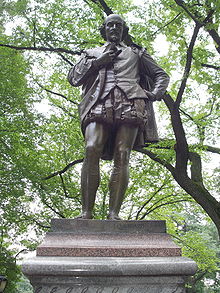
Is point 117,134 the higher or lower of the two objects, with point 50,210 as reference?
higher

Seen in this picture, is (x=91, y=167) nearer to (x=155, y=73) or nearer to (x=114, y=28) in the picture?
(x=155, y=73)

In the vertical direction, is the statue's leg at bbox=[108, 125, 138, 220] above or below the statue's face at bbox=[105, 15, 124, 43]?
below

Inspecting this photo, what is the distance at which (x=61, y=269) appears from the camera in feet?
9.53

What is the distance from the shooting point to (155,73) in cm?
453

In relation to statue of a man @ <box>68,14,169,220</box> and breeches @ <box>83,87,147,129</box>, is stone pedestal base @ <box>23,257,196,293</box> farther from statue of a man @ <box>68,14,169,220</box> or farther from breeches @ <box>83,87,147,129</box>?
breeches @ <box>83,87,147,129</box>

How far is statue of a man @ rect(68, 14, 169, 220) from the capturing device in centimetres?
389

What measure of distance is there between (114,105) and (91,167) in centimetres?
76

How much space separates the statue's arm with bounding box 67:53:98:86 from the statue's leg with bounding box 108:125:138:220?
0.78 m

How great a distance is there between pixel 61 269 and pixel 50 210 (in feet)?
38.9

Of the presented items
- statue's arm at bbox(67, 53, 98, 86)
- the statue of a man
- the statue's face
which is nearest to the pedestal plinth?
the statue of a man

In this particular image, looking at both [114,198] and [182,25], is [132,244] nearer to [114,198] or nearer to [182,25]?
[114,198]

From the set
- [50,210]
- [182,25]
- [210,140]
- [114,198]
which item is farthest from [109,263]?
[50,210]

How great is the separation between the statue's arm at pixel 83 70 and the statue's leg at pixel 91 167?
69 centimetres

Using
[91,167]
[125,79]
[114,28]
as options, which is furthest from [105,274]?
[114,28]
